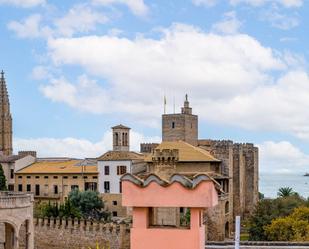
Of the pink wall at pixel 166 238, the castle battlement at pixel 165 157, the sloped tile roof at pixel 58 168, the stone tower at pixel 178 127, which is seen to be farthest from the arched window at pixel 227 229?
the pink wall at pixel 166 238

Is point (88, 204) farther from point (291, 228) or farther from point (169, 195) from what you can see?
point (169, 195)

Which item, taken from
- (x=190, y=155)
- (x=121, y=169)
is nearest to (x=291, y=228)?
(x=190, y=155)

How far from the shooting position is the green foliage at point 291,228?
131 ft

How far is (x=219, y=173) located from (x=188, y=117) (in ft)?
63.3

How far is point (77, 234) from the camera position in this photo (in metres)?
44.1

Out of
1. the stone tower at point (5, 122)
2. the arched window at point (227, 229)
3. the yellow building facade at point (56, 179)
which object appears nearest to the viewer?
the arched window at point (227, 229)

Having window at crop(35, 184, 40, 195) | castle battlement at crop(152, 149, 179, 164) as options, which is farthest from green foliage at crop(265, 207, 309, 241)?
window at crop(35, 184, 40, 195)

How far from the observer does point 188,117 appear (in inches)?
3049

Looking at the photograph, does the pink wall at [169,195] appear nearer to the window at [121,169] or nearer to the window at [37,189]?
the window at [121,169]

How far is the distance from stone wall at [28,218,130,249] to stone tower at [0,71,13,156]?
53351 millimetres

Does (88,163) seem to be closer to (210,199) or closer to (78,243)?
(78,243)

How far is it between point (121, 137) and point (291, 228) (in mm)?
33197

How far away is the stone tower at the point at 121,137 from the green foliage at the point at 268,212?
23.8 meters

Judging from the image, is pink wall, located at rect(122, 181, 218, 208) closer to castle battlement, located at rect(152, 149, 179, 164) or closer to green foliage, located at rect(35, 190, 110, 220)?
castle battlement, located at rect(152, 149, 179, 164)
